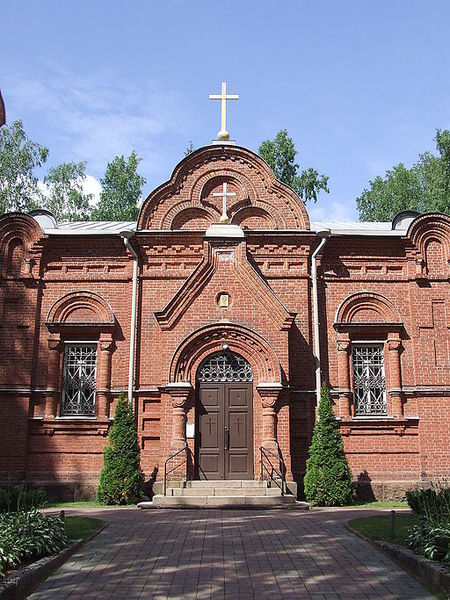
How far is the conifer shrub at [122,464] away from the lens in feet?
43.4

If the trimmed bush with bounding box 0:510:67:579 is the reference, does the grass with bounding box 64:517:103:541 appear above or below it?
below

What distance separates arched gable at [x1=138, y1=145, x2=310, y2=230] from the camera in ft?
52.1

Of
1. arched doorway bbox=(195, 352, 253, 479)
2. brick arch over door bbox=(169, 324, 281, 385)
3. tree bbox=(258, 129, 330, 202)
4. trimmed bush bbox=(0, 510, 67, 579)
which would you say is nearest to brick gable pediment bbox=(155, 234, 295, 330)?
brick arch over door bbox=(169, 324, 281, 385)

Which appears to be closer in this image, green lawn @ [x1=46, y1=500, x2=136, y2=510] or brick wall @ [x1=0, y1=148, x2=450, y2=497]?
green lawn @ [x1=46, y1=500, x2=136, y2=510]

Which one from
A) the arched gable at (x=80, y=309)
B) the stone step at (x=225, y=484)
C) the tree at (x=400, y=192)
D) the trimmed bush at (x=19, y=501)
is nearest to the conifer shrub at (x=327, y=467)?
the stone step at (x=225, y=484)

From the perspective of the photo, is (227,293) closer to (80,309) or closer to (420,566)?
(80,309)

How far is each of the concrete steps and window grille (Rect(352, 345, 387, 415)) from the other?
326cm

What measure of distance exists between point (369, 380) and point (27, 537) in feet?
31.3

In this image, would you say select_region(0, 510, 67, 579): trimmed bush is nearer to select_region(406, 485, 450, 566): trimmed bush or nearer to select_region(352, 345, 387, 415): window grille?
select_region(406, 485, 450, 566): trimmed bush

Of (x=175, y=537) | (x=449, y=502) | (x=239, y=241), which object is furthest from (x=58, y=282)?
(x=449, y=502)

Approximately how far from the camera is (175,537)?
8977mm

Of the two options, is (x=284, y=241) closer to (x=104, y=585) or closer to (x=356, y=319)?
(x=356, y=319)

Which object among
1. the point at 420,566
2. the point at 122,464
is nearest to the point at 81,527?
the point at 122,464

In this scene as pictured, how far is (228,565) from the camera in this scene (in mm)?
7410
